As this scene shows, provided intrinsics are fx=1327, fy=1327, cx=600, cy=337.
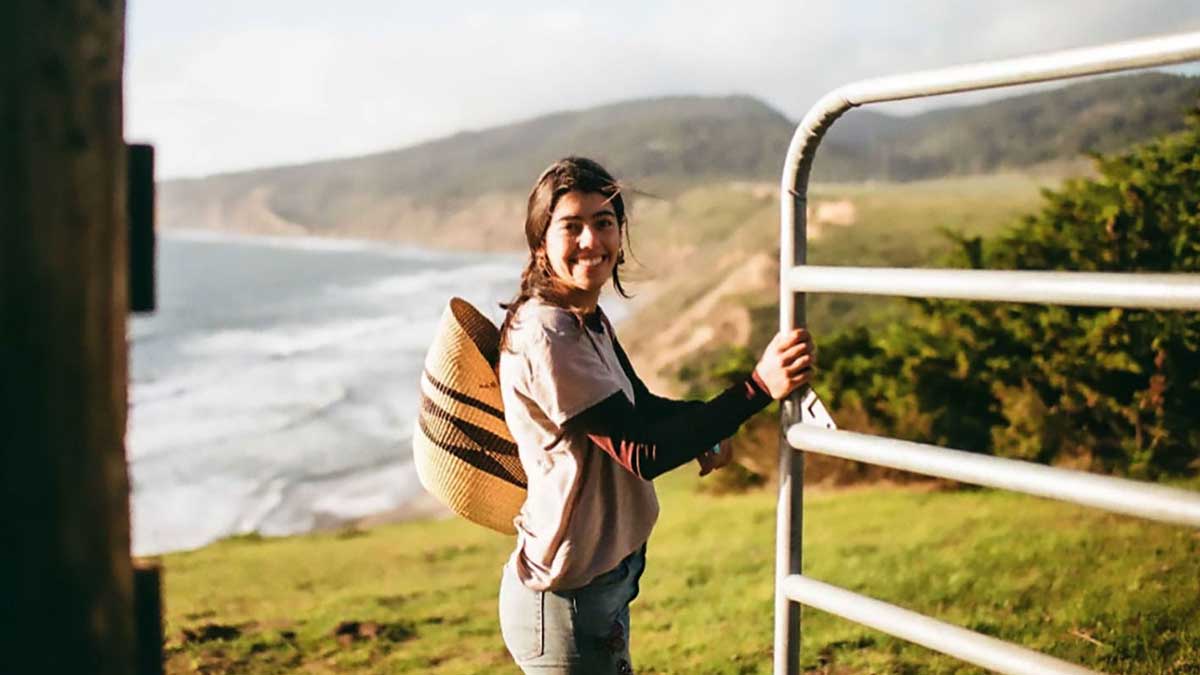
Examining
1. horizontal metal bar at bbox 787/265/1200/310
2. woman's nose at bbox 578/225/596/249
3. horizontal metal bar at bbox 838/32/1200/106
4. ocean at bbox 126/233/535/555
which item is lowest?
ocean at bbox 126/233/535/555

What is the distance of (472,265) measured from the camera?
23.4m

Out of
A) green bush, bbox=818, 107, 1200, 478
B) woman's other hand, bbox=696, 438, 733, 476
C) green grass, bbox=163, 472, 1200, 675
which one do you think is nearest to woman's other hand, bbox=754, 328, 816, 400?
woman's other hand, bbox=696, 438, 733, 476

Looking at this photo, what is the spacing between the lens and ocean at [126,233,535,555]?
1195cm

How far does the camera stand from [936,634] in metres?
1.86

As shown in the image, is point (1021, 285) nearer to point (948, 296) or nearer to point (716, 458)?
point (948, 296)

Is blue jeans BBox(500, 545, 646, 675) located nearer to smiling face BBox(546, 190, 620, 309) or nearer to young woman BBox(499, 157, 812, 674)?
young woman BBox(499, 157, 812, 674)

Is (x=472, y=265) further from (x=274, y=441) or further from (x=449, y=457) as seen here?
(x=449, y=457)

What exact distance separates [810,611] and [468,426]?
220 centimetres

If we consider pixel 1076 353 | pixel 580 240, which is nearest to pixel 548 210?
pixel 580 240

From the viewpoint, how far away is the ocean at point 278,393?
12.0 m

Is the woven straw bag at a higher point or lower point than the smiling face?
lower

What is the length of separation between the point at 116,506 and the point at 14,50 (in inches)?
18.1

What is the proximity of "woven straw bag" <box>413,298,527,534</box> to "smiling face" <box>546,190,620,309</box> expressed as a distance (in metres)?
0.20

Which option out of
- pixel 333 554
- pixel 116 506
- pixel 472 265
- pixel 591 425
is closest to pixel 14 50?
pixel 116 506
